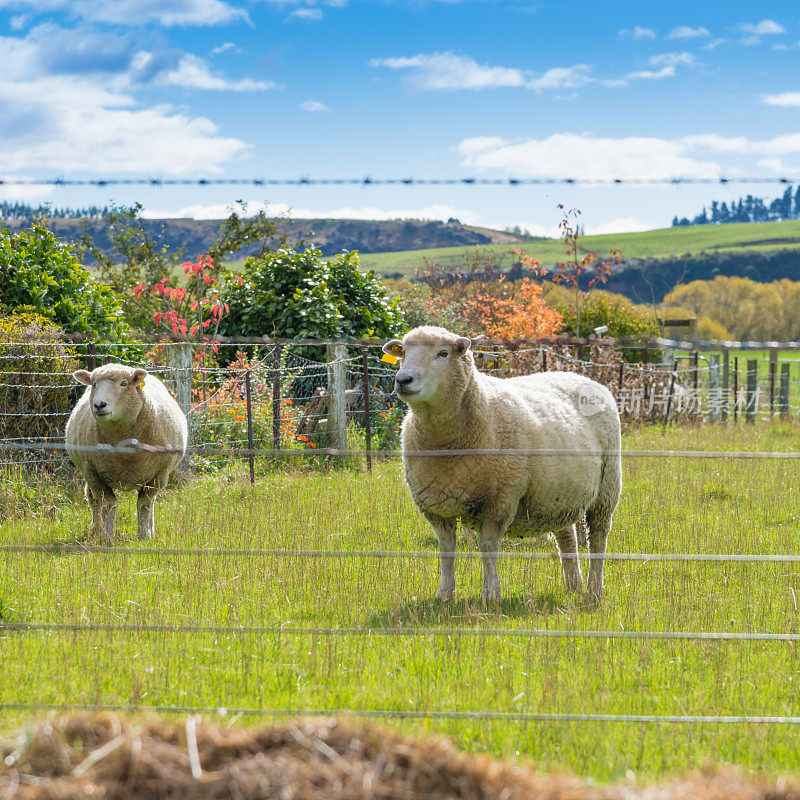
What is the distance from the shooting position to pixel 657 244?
3954 inches

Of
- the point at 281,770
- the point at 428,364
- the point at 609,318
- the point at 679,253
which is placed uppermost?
the point at 679,253

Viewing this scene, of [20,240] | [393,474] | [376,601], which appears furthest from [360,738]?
[20,240]

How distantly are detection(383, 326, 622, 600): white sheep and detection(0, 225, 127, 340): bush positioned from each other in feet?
19.3

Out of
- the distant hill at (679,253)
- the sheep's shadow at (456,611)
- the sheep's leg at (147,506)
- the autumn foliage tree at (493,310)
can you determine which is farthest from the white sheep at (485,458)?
the distant hill at (679,253)

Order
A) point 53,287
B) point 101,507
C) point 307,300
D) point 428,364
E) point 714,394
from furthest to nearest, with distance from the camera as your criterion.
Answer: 1. point 714,394
2. point 307,300
3. point 53,287
4. point 101,507
5. point 428,364

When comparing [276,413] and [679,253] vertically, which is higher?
[679,253]

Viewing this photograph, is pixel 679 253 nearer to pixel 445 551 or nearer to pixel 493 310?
pixel 493 310

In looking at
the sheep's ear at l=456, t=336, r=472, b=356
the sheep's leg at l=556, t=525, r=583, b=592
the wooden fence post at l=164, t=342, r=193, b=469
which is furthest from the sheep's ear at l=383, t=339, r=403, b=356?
the wooden fence post at l=164, t=342, r=193, b=469

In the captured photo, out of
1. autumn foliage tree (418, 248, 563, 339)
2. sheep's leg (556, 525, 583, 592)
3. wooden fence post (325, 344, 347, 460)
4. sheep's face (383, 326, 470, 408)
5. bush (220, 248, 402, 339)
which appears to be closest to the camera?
sheep's face (383, 326, 470, 408)

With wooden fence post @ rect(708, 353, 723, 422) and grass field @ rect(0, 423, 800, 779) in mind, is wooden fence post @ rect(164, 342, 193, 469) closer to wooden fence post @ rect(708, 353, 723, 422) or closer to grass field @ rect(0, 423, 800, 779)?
grass field @ rect(0, 423, 800, 779)

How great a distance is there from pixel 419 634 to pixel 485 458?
4.31 feet

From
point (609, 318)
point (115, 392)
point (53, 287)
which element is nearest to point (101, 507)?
point (115, 392)

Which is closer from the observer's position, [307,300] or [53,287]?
[53,287]

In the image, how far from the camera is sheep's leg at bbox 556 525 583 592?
20.2 feet
